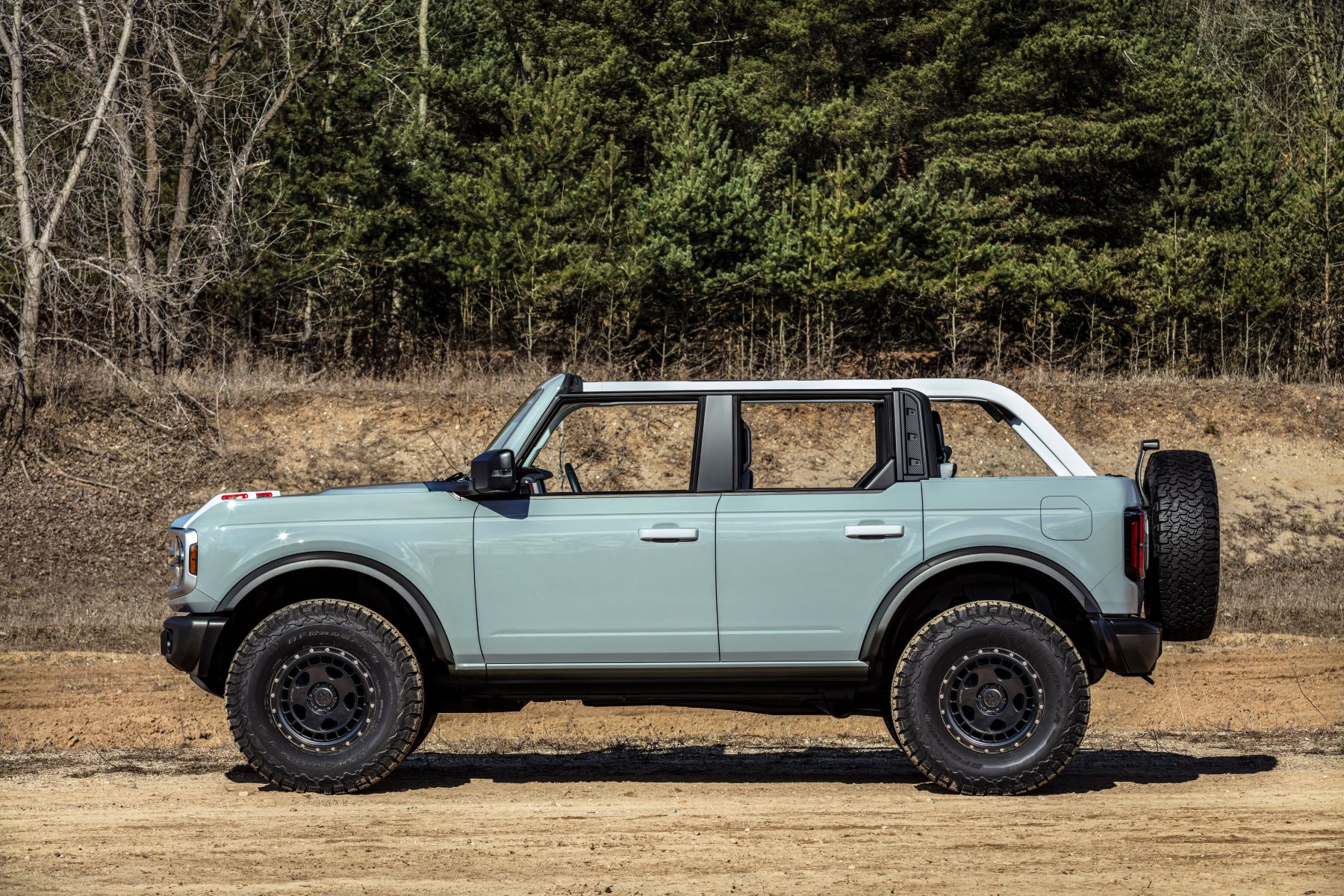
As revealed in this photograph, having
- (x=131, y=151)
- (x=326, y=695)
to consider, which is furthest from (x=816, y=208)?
(x=326, y=695)

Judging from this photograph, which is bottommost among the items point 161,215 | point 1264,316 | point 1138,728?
point 1138,728

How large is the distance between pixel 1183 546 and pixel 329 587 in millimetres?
4447

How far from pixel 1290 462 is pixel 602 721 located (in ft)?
61.8

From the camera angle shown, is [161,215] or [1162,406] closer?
[1162,406]

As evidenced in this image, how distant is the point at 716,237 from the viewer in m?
29.0

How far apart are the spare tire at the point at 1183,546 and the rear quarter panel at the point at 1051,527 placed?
205 millimetres

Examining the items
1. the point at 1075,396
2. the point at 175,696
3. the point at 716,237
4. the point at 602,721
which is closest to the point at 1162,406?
the point at 1075,396

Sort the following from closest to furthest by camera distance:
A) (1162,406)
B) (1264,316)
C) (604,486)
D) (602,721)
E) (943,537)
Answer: (943,537)
(604,486)
(602,721)
(1162,406)
(1264,316)

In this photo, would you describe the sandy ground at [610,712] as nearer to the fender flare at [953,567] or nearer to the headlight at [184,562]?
the headlight at [184,562]

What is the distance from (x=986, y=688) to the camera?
7.20 metres

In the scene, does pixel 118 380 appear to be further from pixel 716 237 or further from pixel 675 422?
pixel 675 422

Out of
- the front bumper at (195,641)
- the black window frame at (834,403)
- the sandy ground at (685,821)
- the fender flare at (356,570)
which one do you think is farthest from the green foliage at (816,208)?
the front bumper at (195,641)

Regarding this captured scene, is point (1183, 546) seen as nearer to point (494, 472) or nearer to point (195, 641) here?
point (494, 472)

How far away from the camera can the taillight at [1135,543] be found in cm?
721
